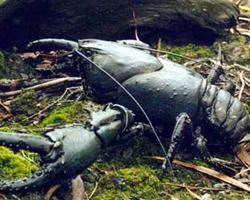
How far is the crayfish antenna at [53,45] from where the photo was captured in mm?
5330

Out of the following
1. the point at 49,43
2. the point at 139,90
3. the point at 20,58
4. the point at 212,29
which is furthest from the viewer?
the point at 212,29

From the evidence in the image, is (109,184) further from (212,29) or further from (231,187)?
(212,29)

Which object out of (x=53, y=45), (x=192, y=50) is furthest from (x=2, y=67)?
(x=192, y=50)

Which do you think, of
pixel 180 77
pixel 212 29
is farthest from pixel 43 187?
pixel 212 29

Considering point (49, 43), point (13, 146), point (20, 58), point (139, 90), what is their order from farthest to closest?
point (20, 58)
point (49, 43)
point (139, 90)
point (13, 146)

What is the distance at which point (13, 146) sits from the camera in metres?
3.75

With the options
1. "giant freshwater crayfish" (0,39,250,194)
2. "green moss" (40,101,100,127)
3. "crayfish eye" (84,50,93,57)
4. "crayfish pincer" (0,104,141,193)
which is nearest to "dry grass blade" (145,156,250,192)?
"giant freshwater crayfish" (0,39,250,194)

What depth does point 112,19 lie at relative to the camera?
21.3 ft

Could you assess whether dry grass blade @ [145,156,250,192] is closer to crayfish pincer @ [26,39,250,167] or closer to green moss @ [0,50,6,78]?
crayfish pincer @ [26,39,250,167]

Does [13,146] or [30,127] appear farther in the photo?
[30,127]

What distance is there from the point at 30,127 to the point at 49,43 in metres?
0.67

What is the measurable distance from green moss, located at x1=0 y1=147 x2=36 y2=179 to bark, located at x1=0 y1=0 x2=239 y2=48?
6.49ft

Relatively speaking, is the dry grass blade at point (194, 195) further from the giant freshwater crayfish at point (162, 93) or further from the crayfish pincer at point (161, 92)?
the crayfish pincer at point (161, 92)

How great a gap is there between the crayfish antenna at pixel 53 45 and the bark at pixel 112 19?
0.74 metres
